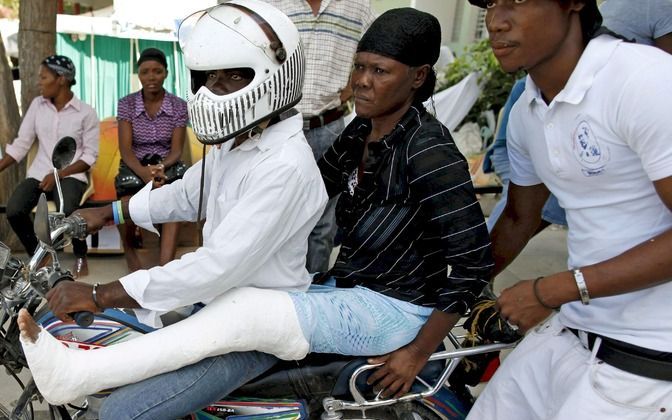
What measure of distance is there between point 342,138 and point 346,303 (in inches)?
25.2

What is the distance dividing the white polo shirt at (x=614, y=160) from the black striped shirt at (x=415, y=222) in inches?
10.6

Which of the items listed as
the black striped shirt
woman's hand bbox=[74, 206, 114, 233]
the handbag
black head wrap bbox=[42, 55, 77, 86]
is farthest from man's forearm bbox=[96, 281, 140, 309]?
black head wrap bbox=[42, 55, 77, 86]

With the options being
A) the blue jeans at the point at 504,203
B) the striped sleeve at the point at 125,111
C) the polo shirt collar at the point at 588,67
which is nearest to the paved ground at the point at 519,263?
the striped sleeve at the point at 125,111

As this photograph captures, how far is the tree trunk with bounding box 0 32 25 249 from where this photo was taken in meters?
5.30

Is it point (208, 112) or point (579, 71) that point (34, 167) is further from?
point (579, 71)

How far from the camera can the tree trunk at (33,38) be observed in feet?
16.7

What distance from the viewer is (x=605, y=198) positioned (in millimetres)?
1585

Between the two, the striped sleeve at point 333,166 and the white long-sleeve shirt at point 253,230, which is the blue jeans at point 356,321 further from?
the striped sleeve at point 333,166

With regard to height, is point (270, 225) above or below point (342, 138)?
below

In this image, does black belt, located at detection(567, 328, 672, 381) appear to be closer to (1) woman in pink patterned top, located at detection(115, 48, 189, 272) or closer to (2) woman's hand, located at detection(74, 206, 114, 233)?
(2) woman's hand, located at detection(74, 206, 114, 233)

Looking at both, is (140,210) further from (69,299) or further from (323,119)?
(323,119)

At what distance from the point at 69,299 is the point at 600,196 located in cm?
149

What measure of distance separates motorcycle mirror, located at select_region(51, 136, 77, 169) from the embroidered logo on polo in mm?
1607

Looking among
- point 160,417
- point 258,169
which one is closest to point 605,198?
point 258,169
